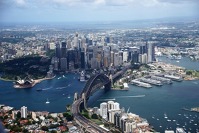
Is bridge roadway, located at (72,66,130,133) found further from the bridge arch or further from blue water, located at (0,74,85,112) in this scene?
the bridge arch

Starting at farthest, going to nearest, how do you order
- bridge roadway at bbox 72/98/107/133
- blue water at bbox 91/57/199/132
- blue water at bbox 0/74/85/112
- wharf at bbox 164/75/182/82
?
wharf at bbox 164/75/182/82 → blue water at bbox 0/74/85/112 → blue water at bbox 91/57/199/132 → bridge roadway at bbox 72/98/107/133

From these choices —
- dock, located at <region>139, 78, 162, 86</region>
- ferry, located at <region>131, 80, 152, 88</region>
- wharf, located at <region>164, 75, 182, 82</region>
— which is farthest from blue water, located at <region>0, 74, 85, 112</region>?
wharf, located at <region>164, 75, 182, 82</region>

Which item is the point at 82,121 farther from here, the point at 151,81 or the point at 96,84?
the point at 151,81

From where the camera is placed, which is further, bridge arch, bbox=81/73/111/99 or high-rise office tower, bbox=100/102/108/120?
bridge arch, bbox=81/73/111/99

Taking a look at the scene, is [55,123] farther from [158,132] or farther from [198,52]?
[198,52]

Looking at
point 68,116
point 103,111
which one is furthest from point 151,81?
→ point 68,116

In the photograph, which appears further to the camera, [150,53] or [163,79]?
[150,53]

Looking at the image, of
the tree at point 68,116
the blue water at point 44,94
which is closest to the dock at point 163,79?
the blue water at point 44,94

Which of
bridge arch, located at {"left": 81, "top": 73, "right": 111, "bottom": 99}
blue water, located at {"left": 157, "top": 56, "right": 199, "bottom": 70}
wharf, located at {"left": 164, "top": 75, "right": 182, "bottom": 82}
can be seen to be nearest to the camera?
bridge arch, located at {"left": 81, "top": 73, "right": 111, "bottom": 99}
